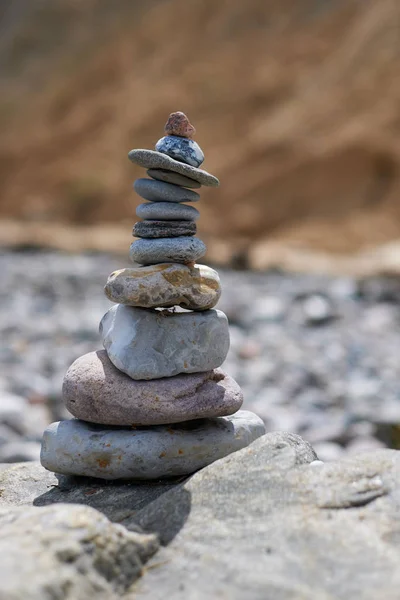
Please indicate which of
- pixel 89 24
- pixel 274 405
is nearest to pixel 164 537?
pixel 274 405

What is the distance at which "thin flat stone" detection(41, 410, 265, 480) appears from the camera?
4375mm

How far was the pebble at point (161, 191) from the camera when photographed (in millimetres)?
4582

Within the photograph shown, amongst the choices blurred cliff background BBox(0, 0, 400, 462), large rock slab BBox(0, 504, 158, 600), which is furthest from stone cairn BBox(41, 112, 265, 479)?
blurred cliff background BBox(0, 0, 400, 462)

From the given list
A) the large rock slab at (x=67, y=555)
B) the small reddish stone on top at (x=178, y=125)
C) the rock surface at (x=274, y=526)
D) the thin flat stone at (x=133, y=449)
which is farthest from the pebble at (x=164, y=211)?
the large rock slab at (x=67, y=555)

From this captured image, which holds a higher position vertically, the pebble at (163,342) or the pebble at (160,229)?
the pebble at (160,229)

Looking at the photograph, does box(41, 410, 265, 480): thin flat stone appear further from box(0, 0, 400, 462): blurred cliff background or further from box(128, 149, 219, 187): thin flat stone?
box(0, 0, 400, 462): blurred cliff background

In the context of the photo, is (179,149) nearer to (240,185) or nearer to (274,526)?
(274,526)

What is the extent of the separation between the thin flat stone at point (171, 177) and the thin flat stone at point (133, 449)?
1419 mm

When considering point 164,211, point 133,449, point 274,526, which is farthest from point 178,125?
point 274,526

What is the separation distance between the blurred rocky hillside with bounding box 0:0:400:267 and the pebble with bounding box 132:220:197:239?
1556 cm

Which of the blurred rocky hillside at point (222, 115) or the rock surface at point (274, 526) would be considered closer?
the rock surface at point (274, 526)

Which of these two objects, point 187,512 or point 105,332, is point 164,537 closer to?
point 187,512

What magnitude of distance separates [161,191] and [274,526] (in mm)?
2071

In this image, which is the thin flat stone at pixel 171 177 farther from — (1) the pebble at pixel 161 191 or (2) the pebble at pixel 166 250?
(2) the pebble at pixel 166 250
